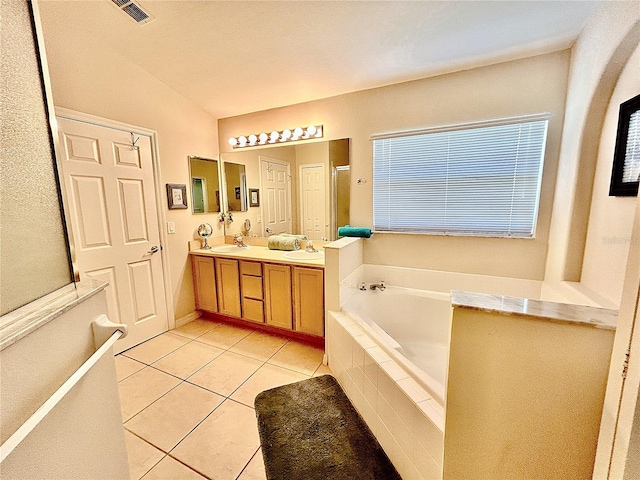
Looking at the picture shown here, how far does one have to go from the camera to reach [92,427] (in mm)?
760

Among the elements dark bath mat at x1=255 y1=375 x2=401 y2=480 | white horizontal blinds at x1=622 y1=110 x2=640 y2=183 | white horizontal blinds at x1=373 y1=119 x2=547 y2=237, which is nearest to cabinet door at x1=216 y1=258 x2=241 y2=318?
dark bath mat at x1=255 y1=375 x2=401 y2=480

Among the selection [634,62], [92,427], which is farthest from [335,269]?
[634,62]

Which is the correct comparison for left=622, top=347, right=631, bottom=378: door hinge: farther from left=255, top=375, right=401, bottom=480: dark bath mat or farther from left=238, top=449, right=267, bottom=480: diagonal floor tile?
left=238, top=449, right=267, bottom=480: diagonal floor tile

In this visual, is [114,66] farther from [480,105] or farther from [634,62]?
[634,62]

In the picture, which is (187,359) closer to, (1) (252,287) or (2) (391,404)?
(1) (252,287)

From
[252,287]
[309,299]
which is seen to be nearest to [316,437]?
[309,299]

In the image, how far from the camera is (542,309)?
74cm

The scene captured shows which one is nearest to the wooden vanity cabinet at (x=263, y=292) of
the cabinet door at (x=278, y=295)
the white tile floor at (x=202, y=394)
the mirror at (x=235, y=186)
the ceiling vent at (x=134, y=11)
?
the cabinet door at (x=278, y=295)

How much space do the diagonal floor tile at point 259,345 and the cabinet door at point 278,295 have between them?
6.6 inches

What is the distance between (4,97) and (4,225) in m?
0.31

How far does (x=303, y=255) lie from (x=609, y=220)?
2124mm

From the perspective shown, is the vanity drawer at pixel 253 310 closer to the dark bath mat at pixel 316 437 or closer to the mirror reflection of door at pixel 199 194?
the dark bath mat at pixel 316 437

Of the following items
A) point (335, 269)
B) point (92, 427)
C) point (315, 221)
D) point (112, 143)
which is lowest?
point (92, 427)

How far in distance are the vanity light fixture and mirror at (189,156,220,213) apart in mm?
399
